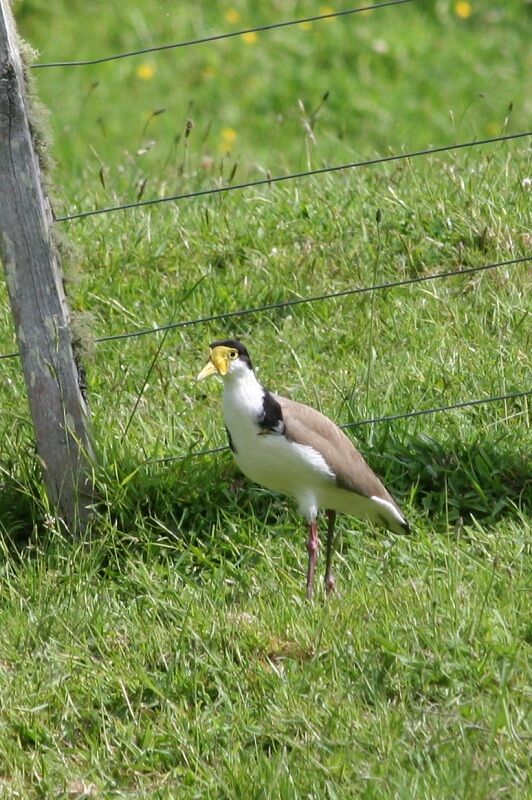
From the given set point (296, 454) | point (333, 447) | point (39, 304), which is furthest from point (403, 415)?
point (39, 304)

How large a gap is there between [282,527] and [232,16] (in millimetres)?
8914

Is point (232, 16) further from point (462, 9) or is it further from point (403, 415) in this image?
point (403, 415)

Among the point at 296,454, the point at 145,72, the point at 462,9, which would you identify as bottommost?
the point at 296,454

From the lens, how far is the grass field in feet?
13.2

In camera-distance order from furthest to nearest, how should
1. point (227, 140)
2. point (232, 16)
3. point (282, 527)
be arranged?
1. point (232, 16)
2. point (227, 140)
3. point (282, 527)

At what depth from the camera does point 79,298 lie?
6367 millimetres

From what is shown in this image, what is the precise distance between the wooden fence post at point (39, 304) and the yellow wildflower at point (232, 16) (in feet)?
28.4

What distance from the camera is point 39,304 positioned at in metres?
4.90

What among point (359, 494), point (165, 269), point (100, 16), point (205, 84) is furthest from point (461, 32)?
point (359, 494)

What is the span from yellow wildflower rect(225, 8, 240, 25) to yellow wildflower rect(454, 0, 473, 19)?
2.01m

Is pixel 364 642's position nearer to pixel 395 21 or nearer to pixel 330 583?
pixel 330 583

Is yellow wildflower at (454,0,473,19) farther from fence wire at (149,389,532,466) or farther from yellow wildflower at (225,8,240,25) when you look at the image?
fence wire at (149,389,532,466)

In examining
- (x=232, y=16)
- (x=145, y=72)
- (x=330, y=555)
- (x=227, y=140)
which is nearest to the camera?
(x=330, y=555)

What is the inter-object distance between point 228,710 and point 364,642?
1.50 ft
